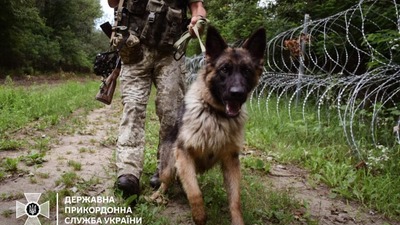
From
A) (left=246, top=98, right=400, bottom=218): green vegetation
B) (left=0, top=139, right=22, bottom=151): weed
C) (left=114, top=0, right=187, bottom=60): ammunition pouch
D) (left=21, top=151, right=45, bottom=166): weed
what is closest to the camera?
(left=114, top=0, right=187, bottom=60): ammunition pouch

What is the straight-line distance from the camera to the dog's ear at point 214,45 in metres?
3.16

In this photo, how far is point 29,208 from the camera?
301 cm

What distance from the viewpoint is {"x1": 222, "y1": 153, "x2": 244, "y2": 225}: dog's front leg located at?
9.68 ft

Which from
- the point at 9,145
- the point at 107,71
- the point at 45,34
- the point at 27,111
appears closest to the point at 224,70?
the point at 107,71

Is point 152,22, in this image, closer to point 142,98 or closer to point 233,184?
point 142,98

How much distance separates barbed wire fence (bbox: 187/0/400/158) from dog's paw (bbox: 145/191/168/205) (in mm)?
2264

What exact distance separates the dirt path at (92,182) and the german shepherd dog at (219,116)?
468 millimetres

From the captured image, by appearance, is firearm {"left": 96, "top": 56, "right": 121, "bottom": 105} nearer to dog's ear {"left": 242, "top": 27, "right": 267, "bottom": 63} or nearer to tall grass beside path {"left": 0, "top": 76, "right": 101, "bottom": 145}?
dog's ear {"left": 242, "top": 27, "right": 267, "bottom": 63}

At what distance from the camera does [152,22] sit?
11.4ft

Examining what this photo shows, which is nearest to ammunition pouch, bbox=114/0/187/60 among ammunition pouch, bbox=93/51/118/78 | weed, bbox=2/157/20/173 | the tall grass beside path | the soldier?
the soldier

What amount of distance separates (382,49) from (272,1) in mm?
5048

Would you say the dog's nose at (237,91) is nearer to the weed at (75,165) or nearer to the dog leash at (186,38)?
the dog leash at (186,38)

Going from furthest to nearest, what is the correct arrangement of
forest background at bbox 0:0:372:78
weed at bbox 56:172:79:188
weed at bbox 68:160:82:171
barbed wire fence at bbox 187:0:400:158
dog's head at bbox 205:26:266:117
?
forest background at bbox 0:0:372:78 < barbed wire fence at bbox 187:0:400:158 < weed at bbox 68:160:82:171 < weed at bbox 56:172:79:188 < dog's head at bbox 205:26:266:117

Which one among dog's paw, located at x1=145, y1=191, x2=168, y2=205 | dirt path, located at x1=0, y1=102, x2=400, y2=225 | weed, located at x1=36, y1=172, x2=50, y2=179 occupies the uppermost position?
dog's paw, located at x1=145, y1=191, x2=168, y2=205
